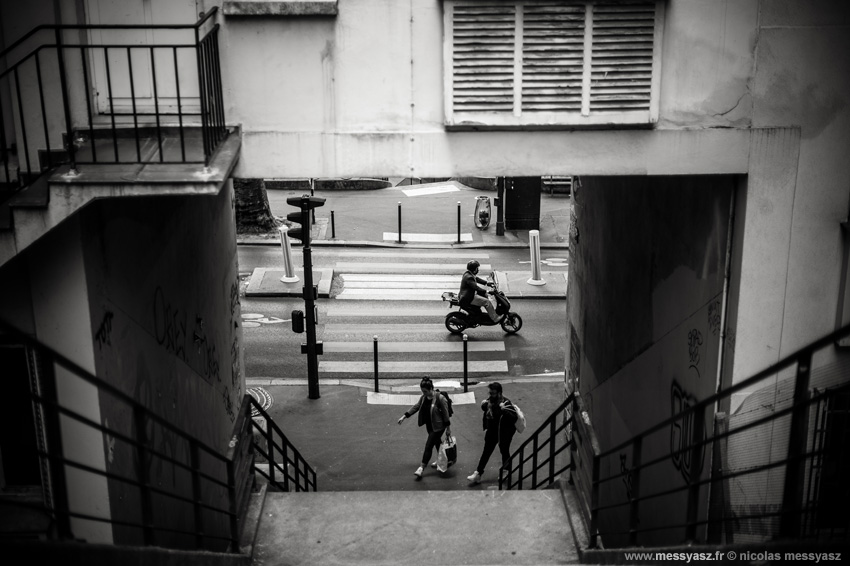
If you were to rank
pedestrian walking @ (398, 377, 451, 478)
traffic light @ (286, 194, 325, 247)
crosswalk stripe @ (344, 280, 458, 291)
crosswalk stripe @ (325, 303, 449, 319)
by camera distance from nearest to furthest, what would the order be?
pedestrian walking @ (398, 377, 451, 478) < traffic light @ (286, 194, 325, 247) < crosswalk stripe @ (325, 303, 449, 319) < crosswalk stripe @ (344, 280, 458, 291)

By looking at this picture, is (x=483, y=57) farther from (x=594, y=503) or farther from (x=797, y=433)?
(x=797, y=433)

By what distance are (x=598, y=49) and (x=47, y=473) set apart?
5.28 m

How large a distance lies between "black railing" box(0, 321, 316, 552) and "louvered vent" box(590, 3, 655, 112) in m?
4.00

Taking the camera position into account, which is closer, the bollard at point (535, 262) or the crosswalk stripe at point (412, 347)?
the crosswalk stripe at point (412, 347)

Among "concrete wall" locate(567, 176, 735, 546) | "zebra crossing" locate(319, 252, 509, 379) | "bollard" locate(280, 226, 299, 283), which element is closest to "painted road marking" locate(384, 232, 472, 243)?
"zebra crossing" locate(319, 252, 509, 379)

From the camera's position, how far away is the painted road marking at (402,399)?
14.7m

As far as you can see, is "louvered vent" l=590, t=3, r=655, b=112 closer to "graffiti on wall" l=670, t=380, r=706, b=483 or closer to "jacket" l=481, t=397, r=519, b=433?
"graffiti on wall" l=670, t=380, r=706, b=483

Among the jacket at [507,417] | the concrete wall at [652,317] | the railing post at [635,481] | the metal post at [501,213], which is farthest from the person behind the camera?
the metal post at [501,213]

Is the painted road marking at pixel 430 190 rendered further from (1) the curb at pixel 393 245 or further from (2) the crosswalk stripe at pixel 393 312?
(2) the crosswalk stripe at pixel 393 312

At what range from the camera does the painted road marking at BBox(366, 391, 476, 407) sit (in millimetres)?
14656

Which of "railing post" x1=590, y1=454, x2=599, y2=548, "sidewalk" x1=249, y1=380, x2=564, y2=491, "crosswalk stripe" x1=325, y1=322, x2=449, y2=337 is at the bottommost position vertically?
"sidewalk" x1=249, y1=380, x2=564, y2=491

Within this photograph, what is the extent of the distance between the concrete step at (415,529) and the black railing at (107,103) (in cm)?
332

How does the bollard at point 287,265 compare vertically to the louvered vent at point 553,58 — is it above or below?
below

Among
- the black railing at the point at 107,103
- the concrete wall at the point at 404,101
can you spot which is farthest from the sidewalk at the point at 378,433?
the black railing at the point at 107,103
